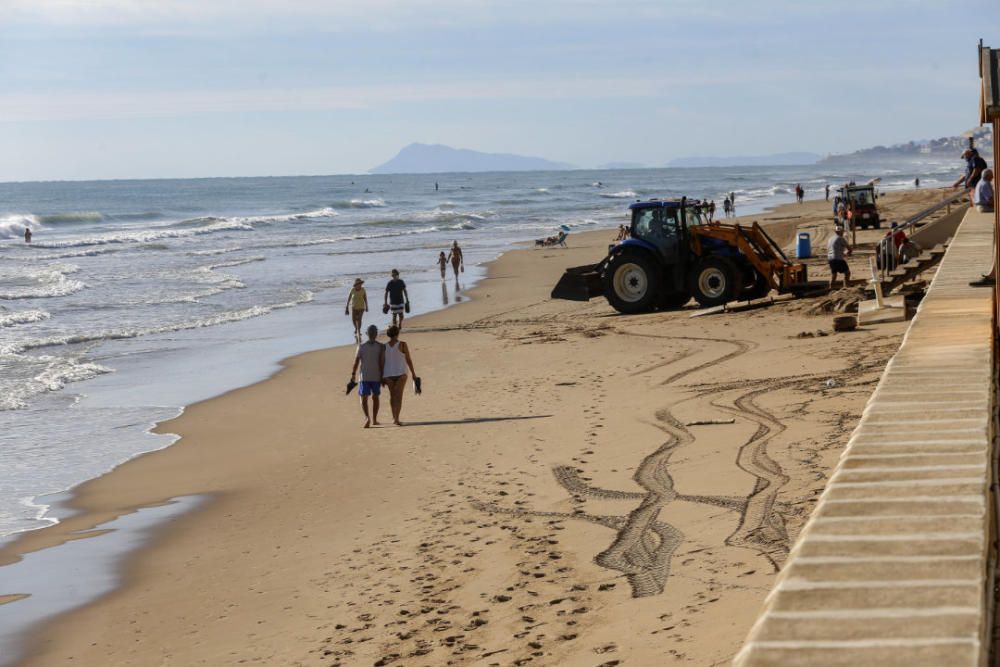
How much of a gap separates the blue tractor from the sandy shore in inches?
121

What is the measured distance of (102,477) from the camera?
11.7m

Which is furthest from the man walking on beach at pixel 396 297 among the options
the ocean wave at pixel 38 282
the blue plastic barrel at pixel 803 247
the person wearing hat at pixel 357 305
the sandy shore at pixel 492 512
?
the ocean wave at pixel 38 282

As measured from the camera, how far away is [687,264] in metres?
20.0

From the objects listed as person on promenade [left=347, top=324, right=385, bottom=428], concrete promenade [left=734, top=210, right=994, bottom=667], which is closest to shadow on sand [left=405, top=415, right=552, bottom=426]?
person on promenade [left=347, top=324, right=385, bottom=428]

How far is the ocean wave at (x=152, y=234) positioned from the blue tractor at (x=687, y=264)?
1601 inches

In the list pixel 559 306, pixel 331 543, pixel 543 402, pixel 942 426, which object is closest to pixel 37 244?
pixel 559 306

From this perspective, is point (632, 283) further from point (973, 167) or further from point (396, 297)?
point (973, 167)

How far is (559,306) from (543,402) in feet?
34.2

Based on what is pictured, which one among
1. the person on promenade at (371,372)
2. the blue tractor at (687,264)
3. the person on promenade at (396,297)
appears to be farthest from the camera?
the person on promenade at (396,297)

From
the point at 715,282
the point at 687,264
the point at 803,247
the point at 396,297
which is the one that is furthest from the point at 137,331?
the point at 803,247

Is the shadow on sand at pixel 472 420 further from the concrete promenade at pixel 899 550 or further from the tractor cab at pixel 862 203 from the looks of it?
the tractor cab at pixel 862 203

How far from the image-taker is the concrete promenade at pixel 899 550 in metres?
2.62

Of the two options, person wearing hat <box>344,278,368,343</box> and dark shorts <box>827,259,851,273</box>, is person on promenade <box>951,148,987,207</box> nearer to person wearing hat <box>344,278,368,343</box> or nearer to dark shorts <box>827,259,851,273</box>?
dark shorts <box>827,259,851,273</box>

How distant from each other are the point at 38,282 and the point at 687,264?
22764 mm
